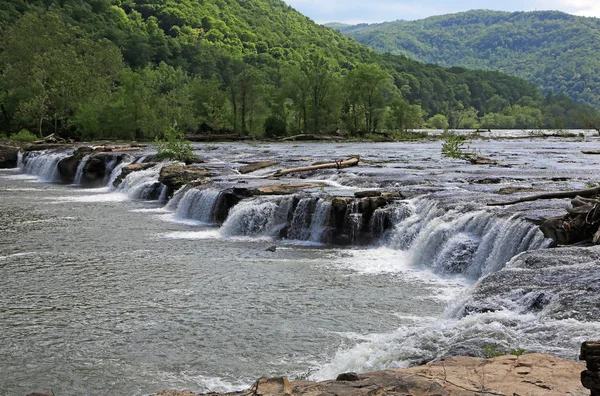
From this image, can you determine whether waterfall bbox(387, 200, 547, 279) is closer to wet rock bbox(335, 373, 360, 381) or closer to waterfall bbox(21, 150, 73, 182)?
wet rock bbox(335, 373, 360, 381)

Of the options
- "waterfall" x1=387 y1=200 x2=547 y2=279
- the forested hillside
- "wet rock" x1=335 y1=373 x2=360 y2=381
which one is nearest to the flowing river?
"waterfall" x1=387 y1=200 x2=547 y2=279

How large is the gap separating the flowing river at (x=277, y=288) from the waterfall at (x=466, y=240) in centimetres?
4

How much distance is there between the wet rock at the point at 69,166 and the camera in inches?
1729

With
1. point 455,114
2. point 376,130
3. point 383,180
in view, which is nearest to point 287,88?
point 376,130

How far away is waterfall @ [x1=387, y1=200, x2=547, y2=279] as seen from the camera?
16.0m

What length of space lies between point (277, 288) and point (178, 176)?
17.4 meters

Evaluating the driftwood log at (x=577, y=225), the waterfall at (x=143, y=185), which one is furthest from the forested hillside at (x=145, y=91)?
the driftwood log at (x=577, y=225)

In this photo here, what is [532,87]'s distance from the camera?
197 metres

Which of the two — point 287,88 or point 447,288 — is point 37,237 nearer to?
point 447,288

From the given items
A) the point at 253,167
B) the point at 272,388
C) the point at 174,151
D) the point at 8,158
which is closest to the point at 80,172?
the point at 174,151

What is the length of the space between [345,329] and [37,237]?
14061mm

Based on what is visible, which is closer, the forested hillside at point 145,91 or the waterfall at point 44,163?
the waterfall at point 44,163

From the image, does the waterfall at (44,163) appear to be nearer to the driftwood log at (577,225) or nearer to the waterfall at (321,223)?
the waterfall at (321,223)

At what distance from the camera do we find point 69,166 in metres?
44.2
